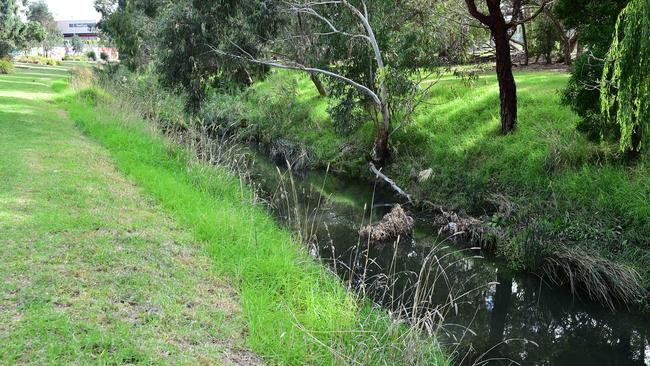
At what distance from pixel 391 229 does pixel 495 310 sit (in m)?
2.90

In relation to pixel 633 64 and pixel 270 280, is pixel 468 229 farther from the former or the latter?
pixel 270 280

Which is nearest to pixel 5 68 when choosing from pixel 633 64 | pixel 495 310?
pixel 495 310

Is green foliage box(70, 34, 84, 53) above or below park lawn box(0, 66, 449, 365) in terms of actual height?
above

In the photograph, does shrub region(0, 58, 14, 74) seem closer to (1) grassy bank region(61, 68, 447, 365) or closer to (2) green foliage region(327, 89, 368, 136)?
(2) green foliage region(327, 89, 368, 136)

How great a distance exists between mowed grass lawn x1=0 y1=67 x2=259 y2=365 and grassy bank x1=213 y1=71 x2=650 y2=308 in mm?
5439

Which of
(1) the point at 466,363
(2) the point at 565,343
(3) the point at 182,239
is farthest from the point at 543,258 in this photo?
(3) the point at 182,239

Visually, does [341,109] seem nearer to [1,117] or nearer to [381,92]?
[381,92]

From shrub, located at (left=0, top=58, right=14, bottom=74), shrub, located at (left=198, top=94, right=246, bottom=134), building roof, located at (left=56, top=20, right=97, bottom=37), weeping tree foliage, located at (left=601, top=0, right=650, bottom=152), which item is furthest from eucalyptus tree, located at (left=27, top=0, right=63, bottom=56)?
weeping tree foliage, located at (left=601, top=0, right=650, bottom=152)

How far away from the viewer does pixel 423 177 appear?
42.1 feet

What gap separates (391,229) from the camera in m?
9.94

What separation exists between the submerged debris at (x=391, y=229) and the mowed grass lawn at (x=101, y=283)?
397 centimetres

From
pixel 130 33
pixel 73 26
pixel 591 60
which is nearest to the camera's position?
pixel 591 60

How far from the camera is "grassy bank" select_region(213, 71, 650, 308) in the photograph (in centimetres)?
816

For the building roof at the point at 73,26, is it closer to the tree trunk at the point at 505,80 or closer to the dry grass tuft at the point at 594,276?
the tree trunk at the point at 505,80
